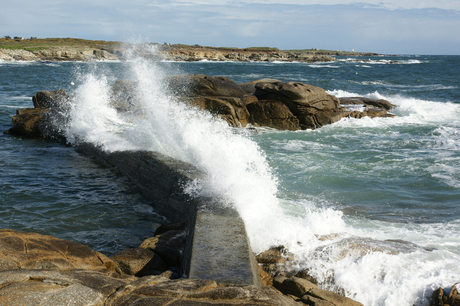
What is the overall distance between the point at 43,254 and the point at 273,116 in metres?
11.1

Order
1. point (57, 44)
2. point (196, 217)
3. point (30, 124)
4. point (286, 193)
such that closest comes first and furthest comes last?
point (196, 217) → point (286, 193) → point (30, 124) → point (57, 44)

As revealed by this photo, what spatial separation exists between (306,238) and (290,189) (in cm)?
260

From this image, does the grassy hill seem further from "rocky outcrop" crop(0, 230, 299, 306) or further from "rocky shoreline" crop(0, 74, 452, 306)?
"rocky outcrop" crop(0, 230, 299, 306)

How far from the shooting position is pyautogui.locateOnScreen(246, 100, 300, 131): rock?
13.7 meters

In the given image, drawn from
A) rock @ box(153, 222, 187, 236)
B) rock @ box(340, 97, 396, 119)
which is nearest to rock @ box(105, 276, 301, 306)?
rock @ box(153, 222, 187, 236)

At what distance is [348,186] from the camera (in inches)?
288

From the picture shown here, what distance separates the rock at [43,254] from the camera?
3220 millimetres

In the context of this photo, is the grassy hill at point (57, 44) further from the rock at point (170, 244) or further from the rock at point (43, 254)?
the rock at point (43, 254)

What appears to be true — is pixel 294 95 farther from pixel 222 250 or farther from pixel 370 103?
pixel 222 250

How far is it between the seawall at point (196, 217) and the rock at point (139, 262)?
0.28m

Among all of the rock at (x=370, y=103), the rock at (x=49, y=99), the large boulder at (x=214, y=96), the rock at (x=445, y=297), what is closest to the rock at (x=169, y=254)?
the rock at (x=445, y=297)

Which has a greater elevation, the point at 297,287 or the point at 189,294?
the point at 189,294

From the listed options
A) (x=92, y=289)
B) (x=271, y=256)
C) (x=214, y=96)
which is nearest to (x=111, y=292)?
(x=92, y=289)

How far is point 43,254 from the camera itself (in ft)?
→ 11.2
